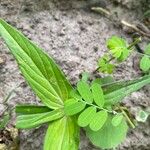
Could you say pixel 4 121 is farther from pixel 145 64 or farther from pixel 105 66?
pixel 145 64

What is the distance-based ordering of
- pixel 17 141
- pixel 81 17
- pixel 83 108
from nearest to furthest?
pixel 83 108 < pixel 17 141 < pixel 81 17

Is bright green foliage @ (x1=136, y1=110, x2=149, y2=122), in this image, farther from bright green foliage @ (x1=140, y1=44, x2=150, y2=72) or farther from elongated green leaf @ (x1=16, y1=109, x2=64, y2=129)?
elongated green leaf @ (x1=16, y1=109, x2=64, y2=129)

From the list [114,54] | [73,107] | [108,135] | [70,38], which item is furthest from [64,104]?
[70,38]

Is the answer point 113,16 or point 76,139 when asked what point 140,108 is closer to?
point 76,139

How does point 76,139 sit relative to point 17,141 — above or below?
above

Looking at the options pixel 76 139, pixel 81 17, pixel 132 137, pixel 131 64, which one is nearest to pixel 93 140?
pixel 76 139

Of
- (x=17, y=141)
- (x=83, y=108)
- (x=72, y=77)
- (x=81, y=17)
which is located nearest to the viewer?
(x=83, y=108)

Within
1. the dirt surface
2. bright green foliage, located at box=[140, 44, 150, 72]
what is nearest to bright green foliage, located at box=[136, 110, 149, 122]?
the dirt surface
